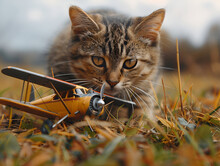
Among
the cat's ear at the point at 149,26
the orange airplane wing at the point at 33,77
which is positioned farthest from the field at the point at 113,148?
the cat's ear at the point at 149,26

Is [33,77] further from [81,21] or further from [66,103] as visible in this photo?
[81,21]

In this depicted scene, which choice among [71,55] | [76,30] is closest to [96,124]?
[71,55]

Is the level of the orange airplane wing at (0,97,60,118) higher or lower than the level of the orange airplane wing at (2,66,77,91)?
lower

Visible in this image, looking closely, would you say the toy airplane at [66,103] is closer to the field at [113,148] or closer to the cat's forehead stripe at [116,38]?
the field at [113,148]

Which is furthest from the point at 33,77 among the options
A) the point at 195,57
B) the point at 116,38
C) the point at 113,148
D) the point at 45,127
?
the point at 195,57

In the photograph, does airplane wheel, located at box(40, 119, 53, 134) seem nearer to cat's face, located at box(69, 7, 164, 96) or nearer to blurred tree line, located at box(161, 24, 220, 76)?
cat's face, located at box(69, 7, 164, 96)

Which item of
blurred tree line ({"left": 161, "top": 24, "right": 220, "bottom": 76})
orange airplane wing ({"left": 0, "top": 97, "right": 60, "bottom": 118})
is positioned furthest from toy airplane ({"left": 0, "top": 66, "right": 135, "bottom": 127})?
blurred tree line ({"left": 161, "top": 24, "right": 220, "bottom": 76})

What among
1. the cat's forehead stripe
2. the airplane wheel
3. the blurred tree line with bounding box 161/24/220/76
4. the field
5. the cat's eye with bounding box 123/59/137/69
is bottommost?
the blurred tree line with bounding box 161/24/220/76

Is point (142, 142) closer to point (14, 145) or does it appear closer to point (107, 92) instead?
point (14, 145)
